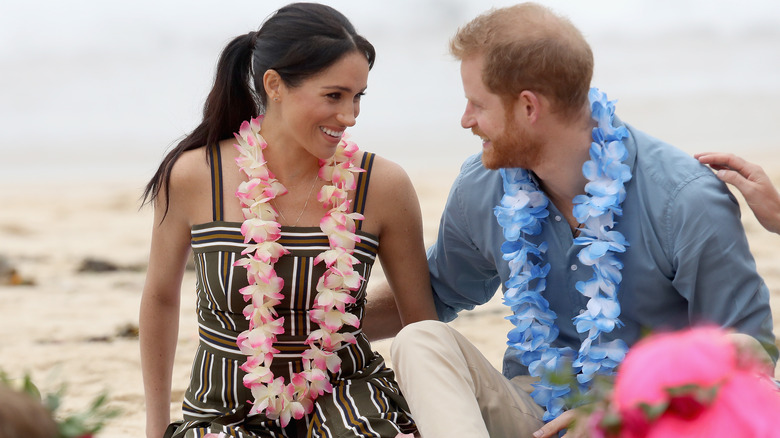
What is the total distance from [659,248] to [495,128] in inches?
25.7

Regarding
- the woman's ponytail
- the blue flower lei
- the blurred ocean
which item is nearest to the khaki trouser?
the blue flower lei

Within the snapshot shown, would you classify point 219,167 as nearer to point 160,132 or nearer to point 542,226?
point 542,226

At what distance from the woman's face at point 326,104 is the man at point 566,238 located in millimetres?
382

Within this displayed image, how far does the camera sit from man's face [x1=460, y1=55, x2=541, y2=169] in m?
3.01

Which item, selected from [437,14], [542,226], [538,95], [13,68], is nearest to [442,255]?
[542,226]

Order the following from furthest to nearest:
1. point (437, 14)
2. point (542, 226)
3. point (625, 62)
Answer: point (437, 14)
point (625, 62)
point (542, 226)

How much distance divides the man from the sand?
1.34 metres

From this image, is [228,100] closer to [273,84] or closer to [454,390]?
[273,84]

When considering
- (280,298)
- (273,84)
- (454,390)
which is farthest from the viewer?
(273,84)

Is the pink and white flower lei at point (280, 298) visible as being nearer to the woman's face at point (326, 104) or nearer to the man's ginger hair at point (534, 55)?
the woman's face at point (326, 104)

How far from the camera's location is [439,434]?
259cm

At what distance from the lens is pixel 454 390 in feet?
8.89

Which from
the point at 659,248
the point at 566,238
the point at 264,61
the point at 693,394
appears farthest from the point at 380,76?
the point at 693,394

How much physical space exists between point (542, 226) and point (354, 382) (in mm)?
851
